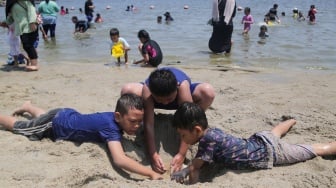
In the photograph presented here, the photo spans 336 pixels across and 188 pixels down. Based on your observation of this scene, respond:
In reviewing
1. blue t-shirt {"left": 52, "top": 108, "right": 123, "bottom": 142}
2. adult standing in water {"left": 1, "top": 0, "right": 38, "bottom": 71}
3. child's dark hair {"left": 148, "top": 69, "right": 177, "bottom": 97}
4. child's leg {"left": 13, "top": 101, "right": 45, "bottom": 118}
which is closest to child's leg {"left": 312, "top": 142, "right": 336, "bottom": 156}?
child's dark hair {"left": 148, "top": 69, "right": 177, "bottom": 97}

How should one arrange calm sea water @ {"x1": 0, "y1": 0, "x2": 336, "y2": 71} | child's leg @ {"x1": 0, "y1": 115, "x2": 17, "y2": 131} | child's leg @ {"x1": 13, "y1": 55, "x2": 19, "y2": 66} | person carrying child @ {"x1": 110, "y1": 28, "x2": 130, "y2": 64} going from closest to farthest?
child's leg @ {"x1": 0, "y1": 115, "x2": 17, "y2": 131}, child's leg @ {"x1": 13, "y1": 55, "x2": 19, "y2": 66}, person carrying child @ {"x1": 110, "y1": 28, "x2": 130, "y2": 64}, calm sea water @ {"x1": 0, "y1": 0, "x2": 336, "y2": 71}

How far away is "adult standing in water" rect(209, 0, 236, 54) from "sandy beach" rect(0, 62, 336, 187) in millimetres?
1840

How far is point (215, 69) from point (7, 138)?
14.9 feet

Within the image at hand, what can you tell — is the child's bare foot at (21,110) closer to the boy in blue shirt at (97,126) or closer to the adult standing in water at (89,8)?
the boy in blue shirt at (97,126)

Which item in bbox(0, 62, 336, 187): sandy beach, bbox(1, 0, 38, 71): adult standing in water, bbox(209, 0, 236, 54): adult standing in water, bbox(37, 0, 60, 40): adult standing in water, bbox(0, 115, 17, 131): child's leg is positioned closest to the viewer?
bbox(0, 62, 336, 187): sandy beach

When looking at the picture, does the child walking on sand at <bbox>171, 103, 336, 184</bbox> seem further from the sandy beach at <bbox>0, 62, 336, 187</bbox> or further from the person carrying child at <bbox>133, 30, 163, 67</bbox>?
the person carrying child at <bbox>133, 30, 163, 67</bbox>

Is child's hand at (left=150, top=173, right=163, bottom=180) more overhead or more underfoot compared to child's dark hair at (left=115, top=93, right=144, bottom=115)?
more underfoot

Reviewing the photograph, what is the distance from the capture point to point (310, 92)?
17.4 feet

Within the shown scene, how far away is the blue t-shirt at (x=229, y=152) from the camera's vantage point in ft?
10.1

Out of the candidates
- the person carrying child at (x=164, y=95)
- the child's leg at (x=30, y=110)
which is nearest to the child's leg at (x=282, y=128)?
the person carrying child at (x=164, y=95)

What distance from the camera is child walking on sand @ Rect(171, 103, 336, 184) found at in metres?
2.99

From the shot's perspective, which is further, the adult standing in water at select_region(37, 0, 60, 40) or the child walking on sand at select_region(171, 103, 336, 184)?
the adult standing in water at select_region(37, 0, 60, 40)

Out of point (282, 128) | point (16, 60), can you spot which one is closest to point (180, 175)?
point (282, 128)

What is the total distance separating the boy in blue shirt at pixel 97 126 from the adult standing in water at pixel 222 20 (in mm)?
5779
